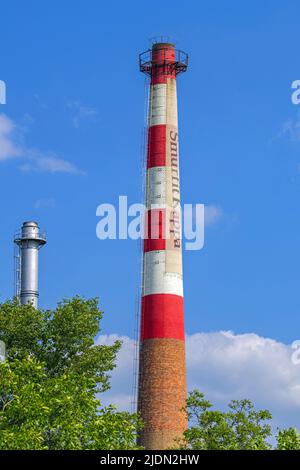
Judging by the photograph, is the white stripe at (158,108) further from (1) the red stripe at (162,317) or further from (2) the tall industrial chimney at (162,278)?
(1) the red stripe at (162,317)

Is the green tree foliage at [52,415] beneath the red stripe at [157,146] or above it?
beneath

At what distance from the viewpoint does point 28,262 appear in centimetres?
8862

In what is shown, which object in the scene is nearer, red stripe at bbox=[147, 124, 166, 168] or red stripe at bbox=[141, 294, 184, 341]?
red stripe at bbox=[141, 294, 184, 341]

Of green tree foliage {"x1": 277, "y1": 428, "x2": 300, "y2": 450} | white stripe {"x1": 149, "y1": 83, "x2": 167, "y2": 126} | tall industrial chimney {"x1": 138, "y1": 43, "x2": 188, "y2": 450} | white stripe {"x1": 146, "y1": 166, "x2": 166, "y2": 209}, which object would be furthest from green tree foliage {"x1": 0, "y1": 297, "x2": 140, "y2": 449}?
white stripe {"x1": 149, "y1": 83, "x2": 167, "y2": 126}

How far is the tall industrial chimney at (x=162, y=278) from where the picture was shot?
7275 cm

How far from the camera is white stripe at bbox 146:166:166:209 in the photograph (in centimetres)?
7619

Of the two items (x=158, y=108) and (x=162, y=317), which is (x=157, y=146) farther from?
(x=162, y=317)

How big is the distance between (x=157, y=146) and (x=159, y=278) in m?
8.34

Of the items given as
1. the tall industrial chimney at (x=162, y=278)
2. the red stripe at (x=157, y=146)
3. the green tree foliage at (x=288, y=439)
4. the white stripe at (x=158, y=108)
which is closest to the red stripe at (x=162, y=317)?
the tall industrial chimney at (x=162, y=278)

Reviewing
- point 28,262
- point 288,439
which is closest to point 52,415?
point 288,439

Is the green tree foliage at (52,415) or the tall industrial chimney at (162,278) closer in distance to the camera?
the green tree foliage at (52,415)

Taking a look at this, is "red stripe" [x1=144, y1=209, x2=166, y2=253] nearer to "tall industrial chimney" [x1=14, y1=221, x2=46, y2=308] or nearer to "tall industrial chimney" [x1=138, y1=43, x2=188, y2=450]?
"tall industrial chimney" [x1=138, y1=43, x2=188, y2=450]
